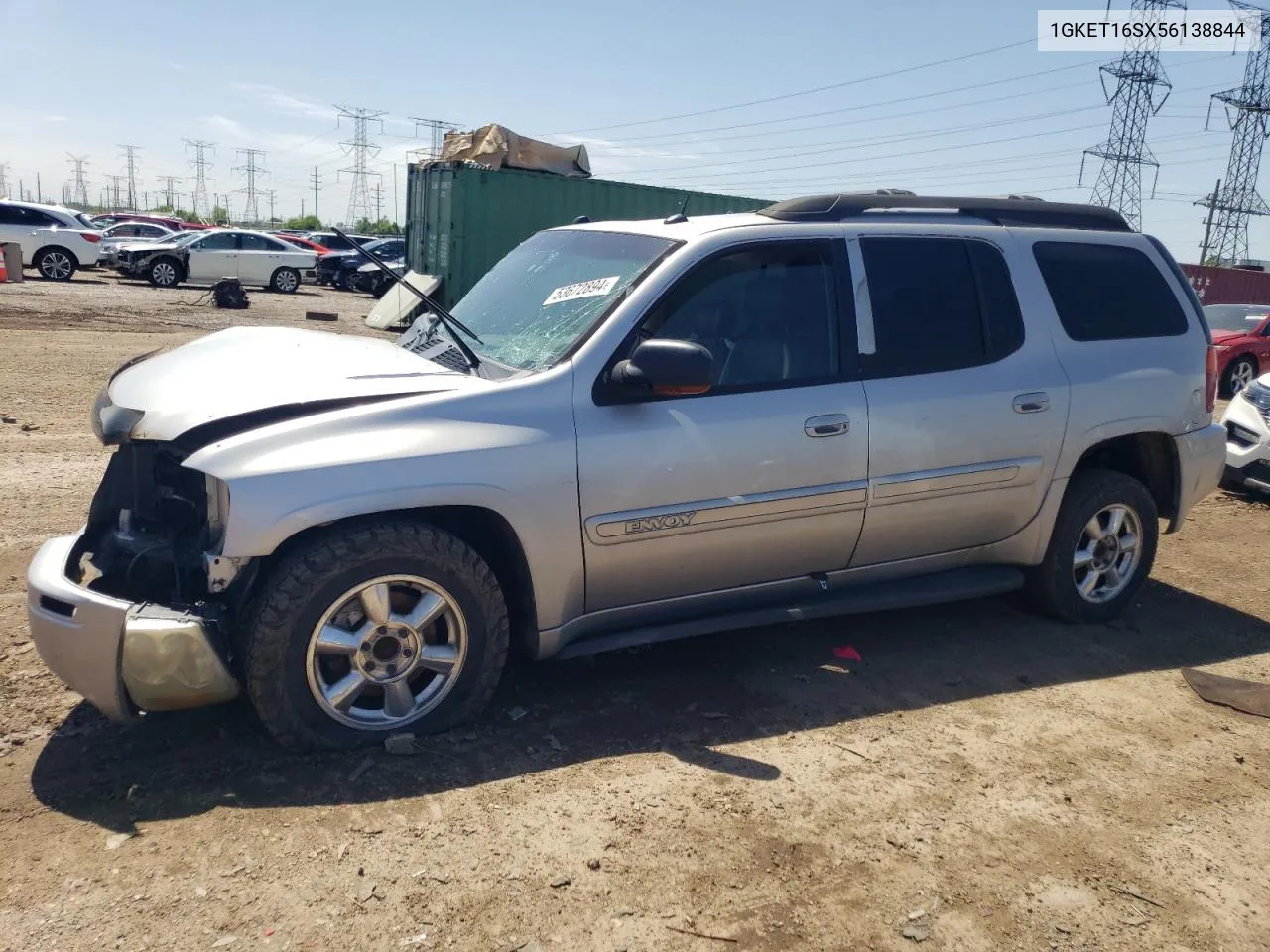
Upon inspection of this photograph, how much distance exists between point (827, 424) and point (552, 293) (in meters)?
1.26

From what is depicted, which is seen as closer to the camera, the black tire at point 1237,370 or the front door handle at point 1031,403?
the front door handle at point 1031,403

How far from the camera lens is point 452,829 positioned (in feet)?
9.96

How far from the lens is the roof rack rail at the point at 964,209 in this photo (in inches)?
170

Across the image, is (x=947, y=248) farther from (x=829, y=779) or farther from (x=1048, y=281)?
(x=829, y=779)

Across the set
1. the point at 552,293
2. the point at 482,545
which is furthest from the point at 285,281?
the point at 482,545

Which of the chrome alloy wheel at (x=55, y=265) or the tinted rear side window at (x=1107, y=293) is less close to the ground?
the chrome alloy wheel at (x=55, y=265)

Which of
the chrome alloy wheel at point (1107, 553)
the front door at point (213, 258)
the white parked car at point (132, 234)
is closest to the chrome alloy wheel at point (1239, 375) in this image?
the chrome alloy wheel at point (1107, 553)

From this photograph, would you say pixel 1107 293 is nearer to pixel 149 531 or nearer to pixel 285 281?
pixel 149 531

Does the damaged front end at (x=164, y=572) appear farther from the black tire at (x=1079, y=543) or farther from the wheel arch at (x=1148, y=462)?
the wheel arch at (x=1148, y=462)

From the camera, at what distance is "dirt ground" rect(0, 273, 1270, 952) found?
269 cm

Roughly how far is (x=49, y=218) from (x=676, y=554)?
2450 cm

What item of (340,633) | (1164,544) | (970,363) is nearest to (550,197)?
(1164,544)

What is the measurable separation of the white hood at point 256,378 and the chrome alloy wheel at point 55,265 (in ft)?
75.0

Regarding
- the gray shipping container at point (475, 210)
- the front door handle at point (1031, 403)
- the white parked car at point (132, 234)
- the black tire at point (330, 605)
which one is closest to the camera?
the black tire at point (330, 605)
